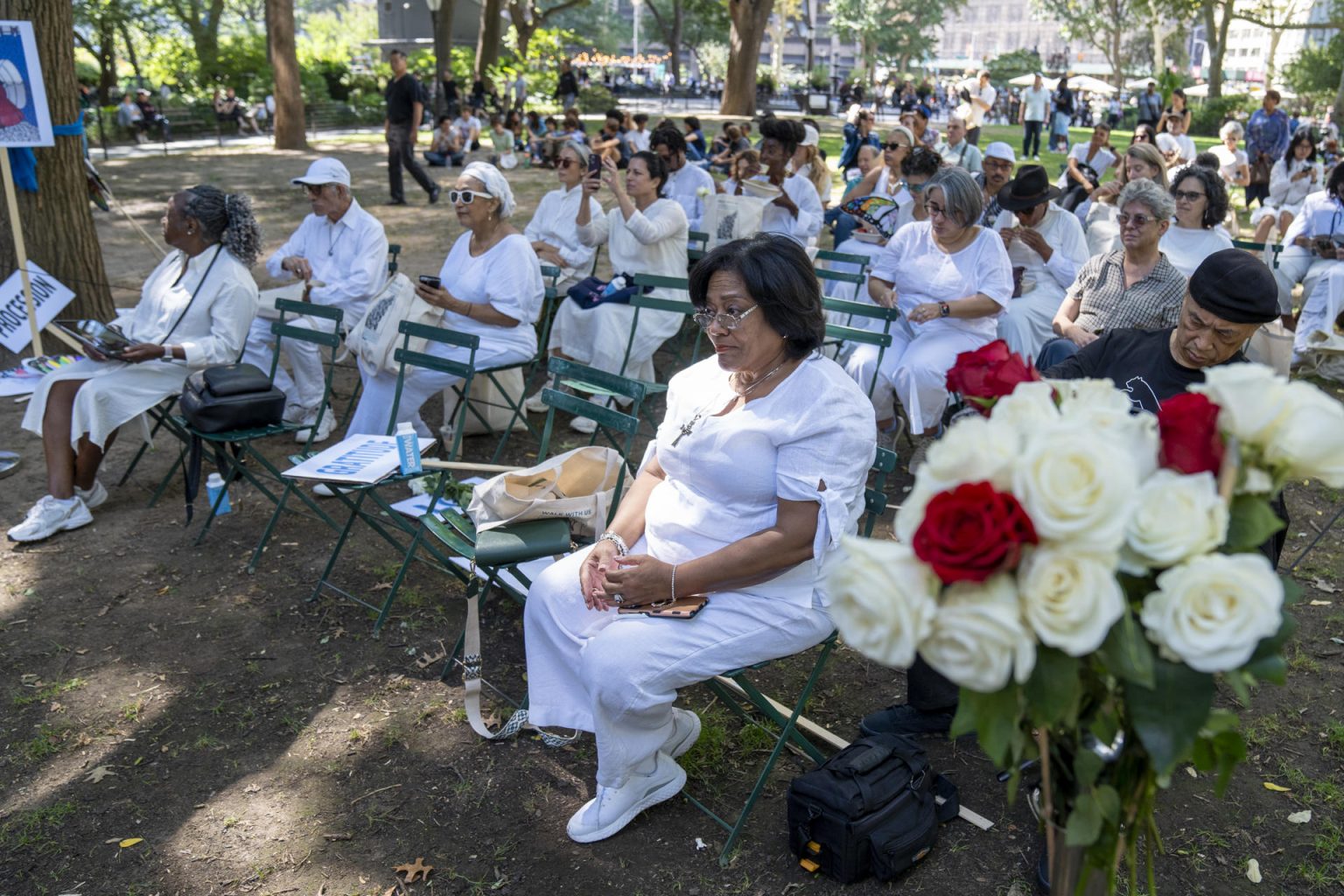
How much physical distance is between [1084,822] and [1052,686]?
0.28m

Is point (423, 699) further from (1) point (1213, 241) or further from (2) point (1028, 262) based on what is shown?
(1) point (1213, 241)

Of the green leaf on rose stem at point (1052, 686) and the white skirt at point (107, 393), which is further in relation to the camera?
the white skirt at point (107, 393)

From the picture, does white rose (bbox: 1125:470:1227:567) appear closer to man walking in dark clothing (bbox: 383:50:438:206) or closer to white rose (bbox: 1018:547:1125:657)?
white rose (bbox: 1018:547:1125:657)

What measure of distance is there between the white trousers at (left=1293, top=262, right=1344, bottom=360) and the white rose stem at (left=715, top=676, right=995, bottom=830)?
5529 mm

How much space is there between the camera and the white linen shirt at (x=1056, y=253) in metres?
6.24

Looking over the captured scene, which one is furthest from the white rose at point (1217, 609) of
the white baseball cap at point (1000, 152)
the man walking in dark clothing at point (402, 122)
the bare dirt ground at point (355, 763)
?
the man walking in dark clothing at point (402, 122)

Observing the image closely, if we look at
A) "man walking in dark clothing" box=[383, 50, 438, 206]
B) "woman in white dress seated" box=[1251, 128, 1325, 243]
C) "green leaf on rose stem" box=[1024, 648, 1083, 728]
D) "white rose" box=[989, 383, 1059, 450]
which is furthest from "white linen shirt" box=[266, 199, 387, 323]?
"woman in white dress seated" box=[1251, 128, 1325, 243]

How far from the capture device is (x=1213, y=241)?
5.87 metres

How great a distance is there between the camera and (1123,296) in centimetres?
496

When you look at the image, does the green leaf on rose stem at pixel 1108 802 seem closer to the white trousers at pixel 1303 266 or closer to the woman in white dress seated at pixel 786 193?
the woman in white dress seated at pixel 786 193

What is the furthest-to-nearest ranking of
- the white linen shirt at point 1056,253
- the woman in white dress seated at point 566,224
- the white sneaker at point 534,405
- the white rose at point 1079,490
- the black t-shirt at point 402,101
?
the black t-shirt at point 402,101 < the woman in white dress seated at point 566,224 < the white sneaker at point 534,405 < the white linen shirt at point 1056,253 < the white rose at point 1079,490

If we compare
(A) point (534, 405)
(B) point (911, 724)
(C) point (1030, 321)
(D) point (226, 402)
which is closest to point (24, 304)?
(D) point (226, 402)

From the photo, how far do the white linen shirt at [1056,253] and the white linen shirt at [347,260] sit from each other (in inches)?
148

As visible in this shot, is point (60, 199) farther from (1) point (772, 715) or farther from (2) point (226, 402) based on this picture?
(1) point (772, 715)
